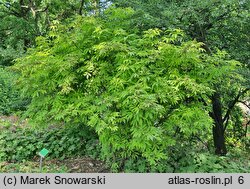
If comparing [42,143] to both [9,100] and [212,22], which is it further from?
[212,22]

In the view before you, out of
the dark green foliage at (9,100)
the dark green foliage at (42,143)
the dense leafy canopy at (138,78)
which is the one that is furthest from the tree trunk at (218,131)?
the dark green foliage at (9,100)

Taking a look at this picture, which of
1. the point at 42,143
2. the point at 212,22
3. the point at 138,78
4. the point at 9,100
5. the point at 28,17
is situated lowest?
the point at 42,143

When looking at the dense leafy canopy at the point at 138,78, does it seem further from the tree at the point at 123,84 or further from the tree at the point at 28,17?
the tree at the point at 28,17

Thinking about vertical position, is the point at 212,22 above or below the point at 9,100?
above

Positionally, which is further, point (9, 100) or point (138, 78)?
point (9, 100)

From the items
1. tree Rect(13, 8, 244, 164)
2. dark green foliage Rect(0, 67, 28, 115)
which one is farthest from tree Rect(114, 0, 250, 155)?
dark green foliage Rect(0, 67, 28, 115)

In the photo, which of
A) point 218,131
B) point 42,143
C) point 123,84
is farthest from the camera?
point 218,131

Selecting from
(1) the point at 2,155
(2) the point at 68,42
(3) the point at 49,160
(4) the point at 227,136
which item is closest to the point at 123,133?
(2) the point at 68,42

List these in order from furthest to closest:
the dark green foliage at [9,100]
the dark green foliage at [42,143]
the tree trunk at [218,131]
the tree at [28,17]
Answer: the tree at [28,17], the dark green foliage at [9,100], the tree trunk at [218,131], the dark green foliage at [42,143]

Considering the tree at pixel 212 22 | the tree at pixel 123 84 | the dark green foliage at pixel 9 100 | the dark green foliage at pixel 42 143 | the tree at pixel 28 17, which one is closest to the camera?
the tree at pixel 123 84

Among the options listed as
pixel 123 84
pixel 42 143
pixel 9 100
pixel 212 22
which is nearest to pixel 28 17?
pixel 9 100

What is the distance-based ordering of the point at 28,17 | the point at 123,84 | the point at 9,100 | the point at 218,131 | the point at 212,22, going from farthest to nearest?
1. the point at 28,17
2. the point at 9,100
3. the point at 218,131
4. the point at 212,22
5. the point at 123,84

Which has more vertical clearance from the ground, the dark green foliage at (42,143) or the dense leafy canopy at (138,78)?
the dense leafy canopy at (138,78)

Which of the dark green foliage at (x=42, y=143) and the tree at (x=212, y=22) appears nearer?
the tree at (x=212, y=22)
